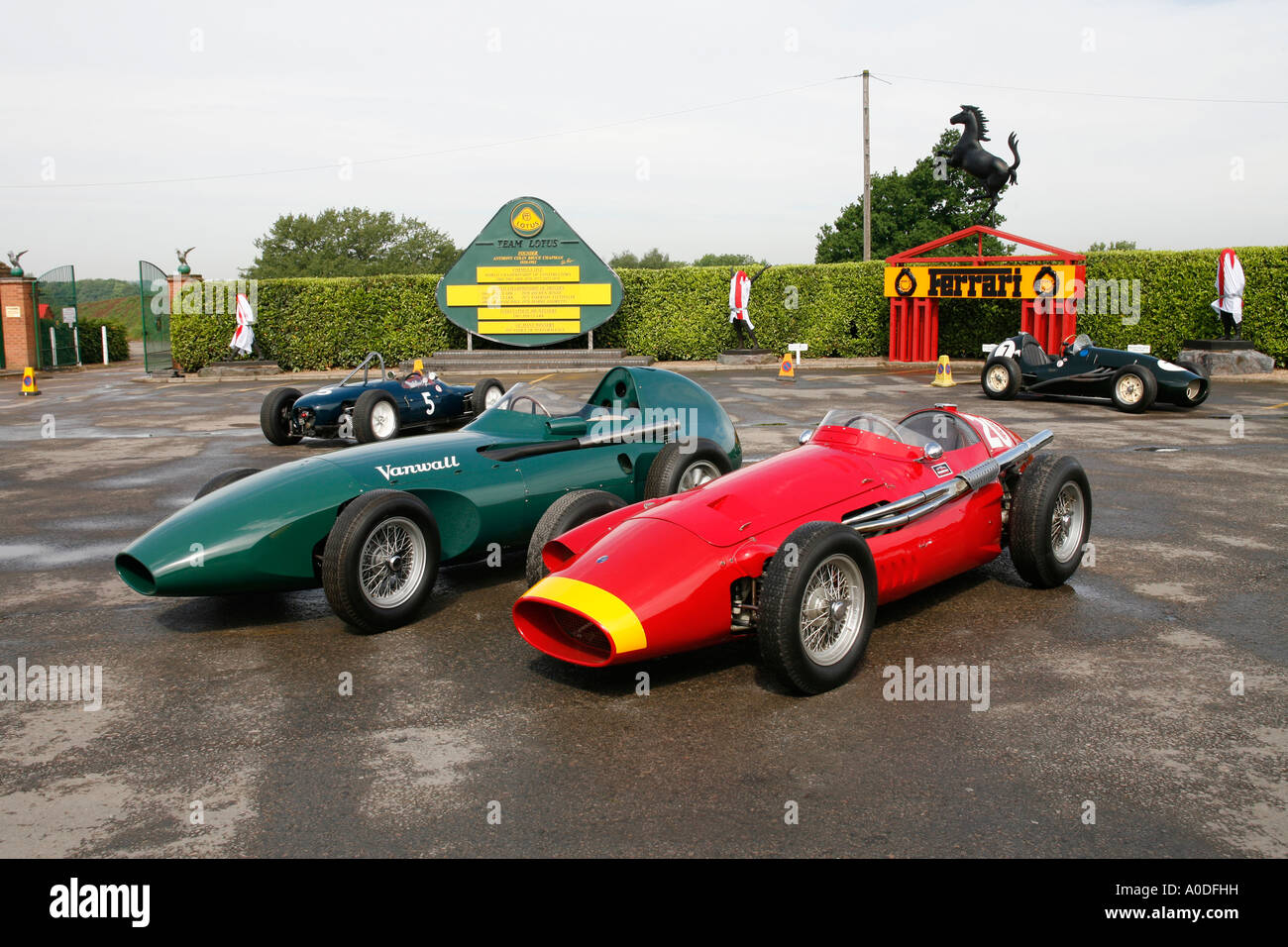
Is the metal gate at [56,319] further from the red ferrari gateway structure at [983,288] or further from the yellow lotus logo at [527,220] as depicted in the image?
the red ferrari gateway structure at [983,288]

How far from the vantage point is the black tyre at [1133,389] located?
15.7 meters

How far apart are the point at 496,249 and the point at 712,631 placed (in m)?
25.3

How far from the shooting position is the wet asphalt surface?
369 cm

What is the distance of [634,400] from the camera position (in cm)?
838

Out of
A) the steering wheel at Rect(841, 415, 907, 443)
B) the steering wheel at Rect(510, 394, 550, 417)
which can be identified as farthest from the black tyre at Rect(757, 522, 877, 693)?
the steering wheel at Rect(510, 394, 550, 417)

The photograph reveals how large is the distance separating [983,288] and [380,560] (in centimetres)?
2138

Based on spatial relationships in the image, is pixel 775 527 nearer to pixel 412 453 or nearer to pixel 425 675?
pixel 425 675

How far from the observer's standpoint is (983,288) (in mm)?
24391

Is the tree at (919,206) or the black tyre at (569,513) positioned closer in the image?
the black tyre at (569,513)

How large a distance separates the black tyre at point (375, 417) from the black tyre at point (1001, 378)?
1024cm

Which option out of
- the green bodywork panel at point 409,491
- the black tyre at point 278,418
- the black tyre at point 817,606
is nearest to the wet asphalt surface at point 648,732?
the black tyre at point 817,606

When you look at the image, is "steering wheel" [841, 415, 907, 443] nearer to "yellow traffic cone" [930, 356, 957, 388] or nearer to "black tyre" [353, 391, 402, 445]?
"black tyre" [353, 391, 402, 445]

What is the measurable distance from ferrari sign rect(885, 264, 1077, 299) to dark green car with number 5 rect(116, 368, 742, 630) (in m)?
17.7
